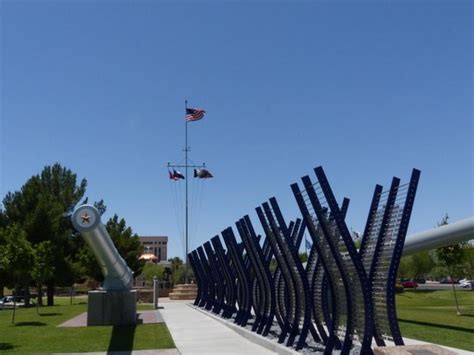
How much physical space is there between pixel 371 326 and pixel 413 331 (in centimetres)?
623

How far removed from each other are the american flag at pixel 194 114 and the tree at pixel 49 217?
10.4m

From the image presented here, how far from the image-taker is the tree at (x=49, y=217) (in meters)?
35.9

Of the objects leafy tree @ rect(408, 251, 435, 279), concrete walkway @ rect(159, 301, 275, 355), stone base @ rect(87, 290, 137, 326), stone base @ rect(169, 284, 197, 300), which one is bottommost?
concrete walkway @ rect(159, 301, 275, 355)

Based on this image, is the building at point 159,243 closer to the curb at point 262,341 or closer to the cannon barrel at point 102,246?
the cannon barrel at point 102,246

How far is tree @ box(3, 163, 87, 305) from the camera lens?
35938 millimetres

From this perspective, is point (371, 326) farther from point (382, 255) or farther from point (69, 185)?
point (69, 185)

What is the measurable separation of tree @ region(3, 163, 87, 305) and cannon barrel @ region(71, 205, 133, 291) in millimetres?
18121

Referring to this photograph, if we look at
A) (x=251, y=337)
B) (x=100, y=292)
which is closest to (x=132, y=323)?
(x=100, y=292)

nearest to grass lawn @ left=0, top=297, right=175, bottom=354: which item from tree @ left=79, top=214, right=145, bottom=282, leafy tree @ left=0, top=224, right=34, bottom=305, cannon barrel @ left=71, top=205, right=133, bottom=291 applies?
cannon barrel @ left=71, top=205, right=133, bottom=291

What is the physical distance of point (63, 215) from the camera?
126 ft

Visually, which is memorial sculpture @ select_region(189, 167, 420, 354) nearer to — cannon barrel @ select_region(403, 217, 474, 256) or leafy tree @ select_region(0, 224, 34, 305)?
cannon barrel @ select_region(403, 217, 474, 256)

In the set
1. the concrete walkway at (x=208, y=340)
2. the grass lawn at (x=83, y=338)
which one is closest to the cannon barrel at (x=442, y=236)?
the concrete walkway at (x=208, y=340)

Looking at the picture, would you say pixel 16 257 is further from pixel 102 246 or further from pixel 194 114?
pixel 194 114

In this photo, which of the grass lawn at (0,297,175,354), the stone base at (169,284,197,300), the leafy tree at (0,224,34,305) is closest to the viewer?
the grass lawn at (0,297,175,354)
